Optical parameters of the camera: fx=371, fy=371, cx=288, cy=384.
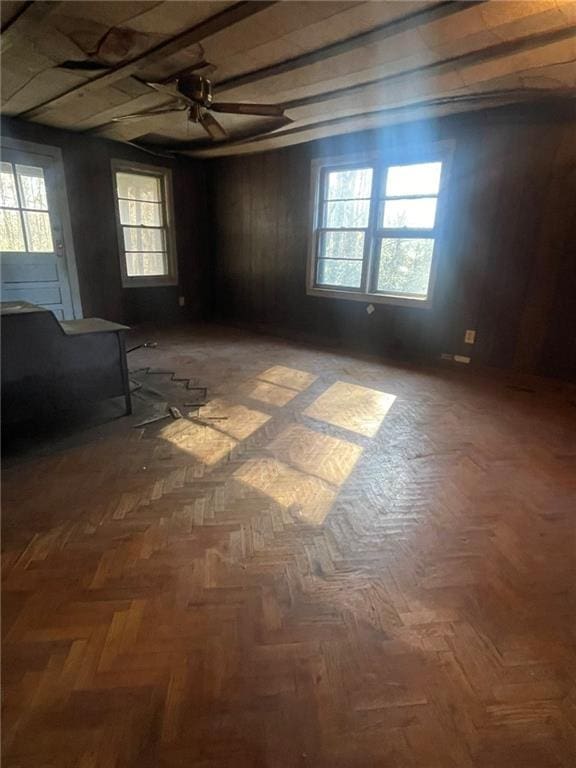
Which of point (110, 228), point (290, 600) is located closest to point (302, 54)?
point (290, 600)

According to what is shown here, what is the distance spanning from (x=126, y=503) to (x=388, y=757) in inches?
59.1

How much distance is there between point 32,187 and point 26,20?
267cm

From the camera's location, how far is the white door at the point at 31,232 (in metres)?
4.23

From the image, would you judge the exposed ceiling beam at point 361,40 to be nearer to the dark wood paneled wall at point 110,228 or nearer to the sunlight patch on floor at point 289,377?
the sunlight patch on floor at point 289,377

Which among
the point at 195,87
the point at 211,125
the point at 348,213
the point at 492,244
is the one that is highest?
the point at 195,87

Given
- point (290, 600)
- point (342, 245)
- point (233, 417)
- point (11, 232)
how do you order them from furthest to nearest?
point (342, 245) → point (11, 232) → point (233, 417) → point (290, 600)

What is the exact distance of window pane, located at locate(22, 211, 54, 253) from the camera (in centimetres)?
441

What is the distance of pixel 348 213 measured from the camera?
4855 mm

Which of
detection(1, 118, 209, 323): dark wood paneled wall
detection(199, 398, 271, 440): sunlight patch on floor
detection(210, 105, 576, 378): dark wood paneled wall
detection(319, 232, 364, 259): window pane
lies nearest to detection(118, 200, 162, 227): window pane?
detection(1, 118, 209, 323): dark wood paneled wall

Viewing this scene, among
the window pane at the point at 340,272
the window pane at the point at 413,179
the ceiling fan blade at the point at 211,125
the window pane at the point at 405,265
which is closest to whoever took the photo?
the ceiling fan blade at the point at 211,125

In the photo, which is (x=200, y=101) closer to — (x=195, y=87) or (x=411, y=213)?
(x=195, y=87)

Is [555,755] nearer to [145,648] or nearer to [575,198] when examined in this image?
[145,648]

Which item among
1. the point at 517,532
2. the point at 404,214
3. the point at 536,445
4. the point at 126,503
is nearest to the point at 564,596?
the point at 517,532

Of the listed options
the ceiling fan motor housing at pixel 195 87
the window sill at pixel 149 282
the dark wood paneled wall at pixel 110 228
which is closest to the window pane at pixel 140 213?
the dark wood paneled wall at pixel 110 228
